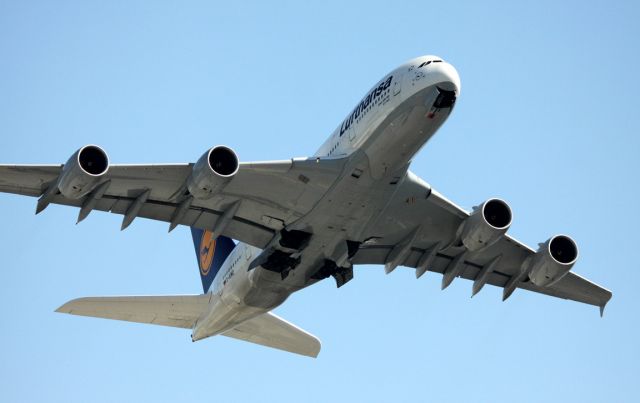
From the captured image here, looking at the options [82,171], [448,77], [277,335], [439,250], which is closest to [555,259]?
[439,250]

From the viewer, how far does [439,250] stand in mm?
36875

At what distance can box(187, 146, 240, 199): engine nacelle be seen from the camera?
29.9 meters

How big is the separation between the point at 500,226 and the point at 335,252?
5.35 m

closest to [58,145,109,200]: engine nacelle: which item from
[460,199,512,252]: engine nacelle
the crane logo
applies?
the crane logo

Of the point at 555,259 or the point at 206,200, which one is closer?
the point at 206,200

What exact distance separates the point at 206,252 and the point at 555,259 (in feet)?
46.1

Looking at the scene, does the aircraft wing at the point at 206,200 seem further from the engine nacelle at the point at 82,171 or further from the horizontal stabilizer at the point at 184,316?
the horizontal stabilizer at the point at 184,316

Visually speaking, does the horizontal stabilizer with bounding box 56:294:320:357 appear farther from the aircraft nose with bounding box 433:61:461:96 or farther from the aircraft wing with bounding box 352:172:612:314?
the aircraft nose with bounding box 433:61:461:96

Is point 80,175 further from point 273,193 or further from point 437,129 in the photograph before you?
point 437,129

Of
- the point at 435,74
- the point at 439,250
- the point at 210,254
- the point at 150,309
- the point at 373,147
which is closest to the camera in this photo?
the point at 435,74

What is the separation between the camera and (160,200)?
3266cm

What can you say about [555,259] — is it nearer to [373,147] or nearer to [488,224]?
[488,224]

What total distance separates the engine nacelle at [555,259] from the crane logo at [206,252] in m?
12.6

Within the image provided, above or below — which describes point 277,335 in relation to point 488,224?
below
